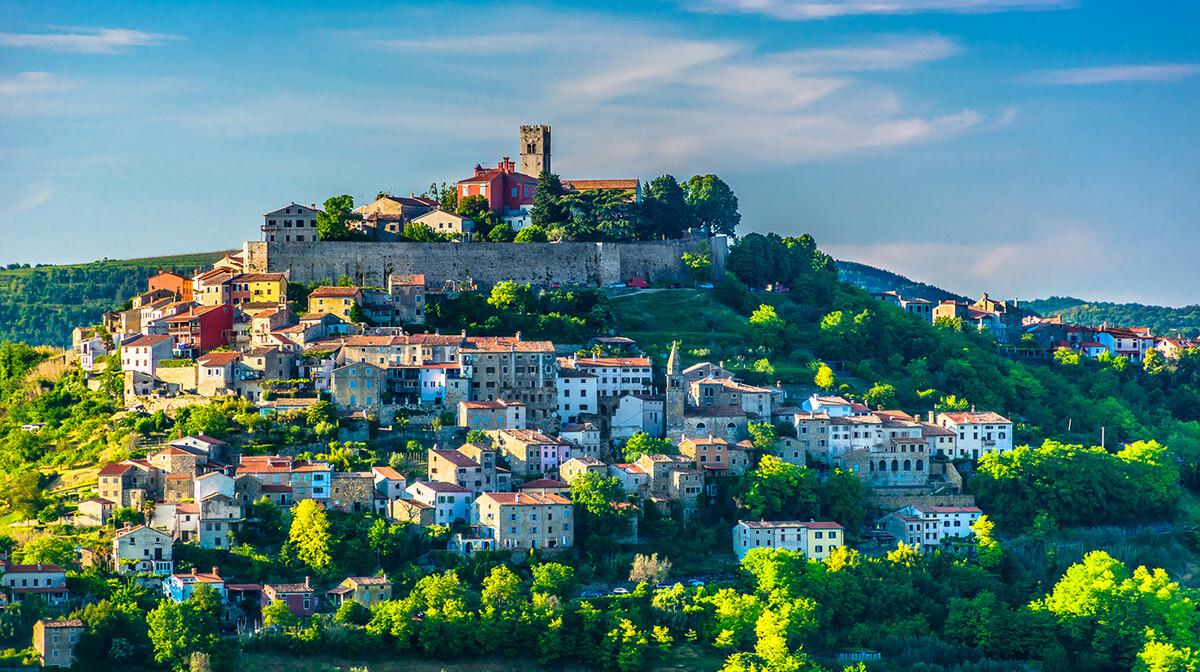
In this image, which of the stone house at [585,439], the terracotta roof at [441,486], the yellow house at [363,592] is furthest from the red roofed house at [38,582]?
the stone house at [585,439]

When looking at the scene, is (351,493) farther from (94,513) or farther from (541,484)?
(94,513)

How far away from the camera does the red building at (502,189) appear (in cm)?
8712

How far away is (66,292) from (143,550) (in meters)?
56.9

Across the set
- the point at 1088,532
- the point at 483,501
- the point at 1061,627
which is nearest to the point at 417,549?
the point at 483,501

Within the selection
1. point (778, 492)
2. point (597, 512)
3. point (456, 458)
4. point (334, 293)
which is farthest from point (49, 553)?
point (778, 492)

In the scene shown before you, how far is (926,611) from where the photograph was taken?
196ft

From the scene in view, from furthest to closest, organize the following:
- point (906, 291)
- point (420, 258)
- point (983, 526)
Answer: point (906, 291) < point (420, 258) < point (983, 526)

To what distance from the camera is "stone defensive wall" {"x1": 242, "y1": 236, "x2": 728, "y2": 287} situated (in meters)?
79.0

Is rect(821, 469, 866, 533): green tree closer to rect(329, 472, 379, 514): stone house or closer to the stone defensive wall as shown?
rect(329, 472, 379, 514): stone house

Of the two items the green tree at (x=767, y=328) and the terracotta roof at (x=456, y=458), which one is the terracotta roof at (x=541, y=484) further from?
the green tree at (x=767, y=328)

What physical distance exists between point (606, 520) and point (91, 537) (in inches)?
670

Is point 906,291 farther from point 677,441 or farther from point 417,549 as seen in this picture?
point 417,549

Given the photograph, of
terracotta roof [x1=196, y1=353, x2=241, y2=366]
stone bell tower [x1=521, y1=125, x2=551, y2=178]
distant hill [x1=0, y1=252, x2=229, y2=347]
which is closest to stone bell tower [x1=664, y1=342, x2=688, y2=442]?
terracotta roof [x1=196, y1=353, x2=241, y2=366]

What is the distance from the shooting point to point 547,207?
8494 centimetres
